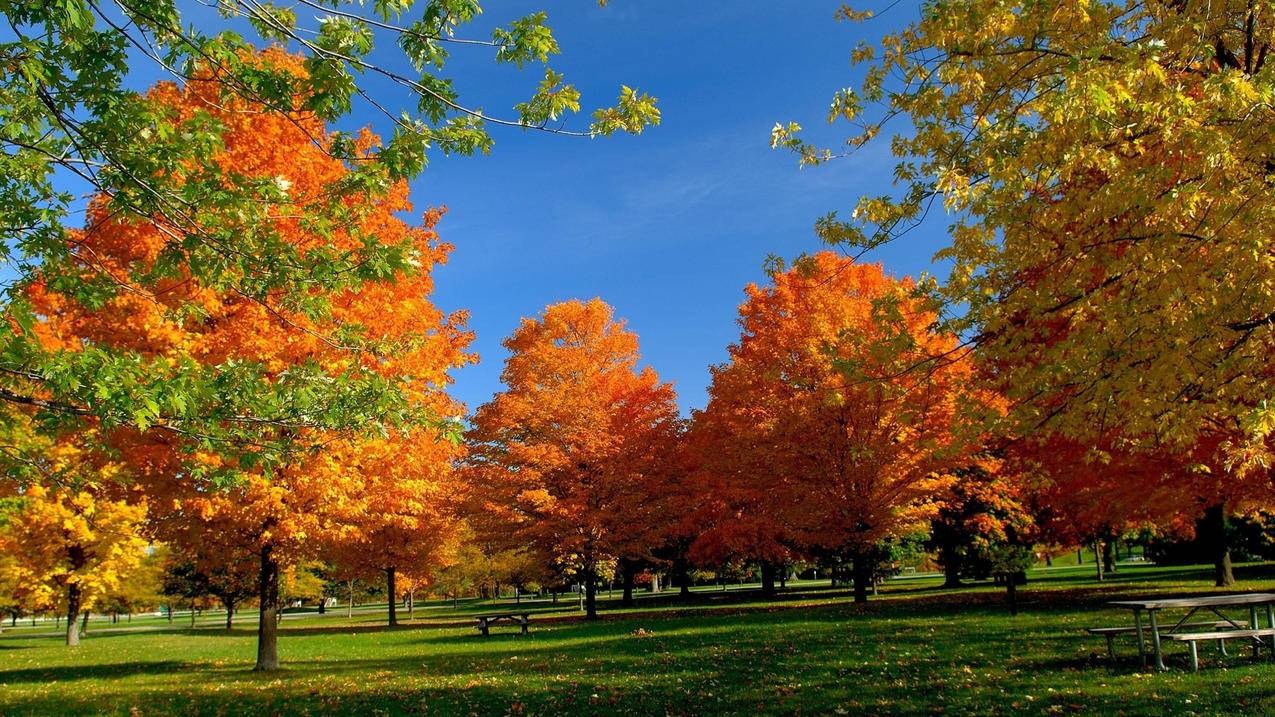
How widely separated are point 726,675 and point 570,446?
53.9ft

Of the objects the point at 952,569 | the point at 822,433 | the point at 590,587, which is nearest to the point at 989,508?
the point at 822,433

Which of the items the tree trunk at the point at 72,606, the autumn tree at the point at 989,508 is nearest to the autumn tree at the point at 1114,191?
the autumn tree at the point at 989,508

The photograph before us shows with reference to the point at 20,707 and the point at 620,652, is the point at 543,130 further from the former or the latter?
the point at 20,707

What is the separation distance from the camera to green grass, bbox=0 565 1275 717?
8523 mm

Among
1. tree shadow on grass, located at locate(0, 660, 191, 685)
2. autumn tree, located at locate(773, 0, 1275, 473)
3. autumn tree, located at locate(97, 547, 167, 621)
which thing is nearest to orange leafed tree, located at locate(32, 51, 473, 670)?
tree shadow on grass, located at locate(0, 660, 191, 685)

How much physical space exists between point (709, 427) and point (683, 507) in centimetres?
364

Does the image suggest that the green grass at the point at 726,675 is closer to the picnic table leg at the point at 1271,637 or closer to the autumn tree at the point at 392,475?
the picnic table leg at the point at 1271,637

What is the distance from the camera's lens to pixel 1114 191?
562cm

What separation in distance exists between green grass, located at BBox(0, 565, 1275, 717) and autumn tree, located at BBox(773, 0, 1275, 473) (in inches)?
143

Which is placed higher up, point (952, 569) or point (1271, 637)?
point (1271, 637)

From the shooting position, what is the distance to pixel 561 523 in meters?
26.3

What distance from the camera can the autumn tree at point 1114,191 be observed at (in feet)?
16.5

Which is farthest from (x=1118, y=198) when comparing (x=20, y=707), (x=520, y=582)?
(x=520, y=582)

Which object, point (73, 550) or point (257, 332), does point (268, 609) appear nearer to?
point (257, 332)
